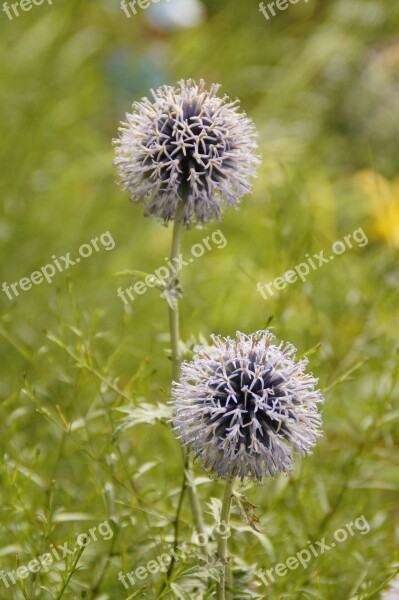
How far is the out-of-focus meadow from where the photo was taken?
3.19 feet

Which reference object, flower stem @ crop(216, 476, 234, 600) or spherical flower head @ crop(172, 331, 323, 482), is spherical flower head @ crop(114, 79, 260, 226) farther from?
flower stem @ crop(216, 476, 234, 600)

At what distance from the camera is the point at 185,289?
1.59 m

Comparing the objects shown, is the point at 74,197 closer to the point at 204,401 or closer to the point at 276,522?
the point at 276,522

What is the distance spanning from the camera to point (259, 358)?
0.74 m

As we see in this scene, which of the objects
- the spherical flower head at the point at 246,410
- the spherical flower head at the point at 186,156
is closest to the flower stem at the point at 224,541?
the spherical flower head at the point at 246,410

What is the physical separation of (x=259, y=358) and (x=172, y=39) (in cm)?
326

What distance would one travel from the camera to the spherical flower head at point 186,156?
2.74 ft

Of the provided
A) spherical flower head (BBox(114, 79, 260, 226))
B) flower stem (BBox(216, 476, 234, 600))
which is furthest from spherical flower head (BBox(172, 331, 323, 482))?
spherical flower head (BBox(114, 79, 260, 226))

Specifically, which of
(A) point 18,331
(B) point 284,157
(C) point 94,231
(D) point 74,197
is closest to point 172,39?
(B) point 284,157

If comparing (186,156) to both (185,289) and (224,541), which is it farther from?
(185,289)

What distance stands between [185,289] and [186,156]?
75 cm

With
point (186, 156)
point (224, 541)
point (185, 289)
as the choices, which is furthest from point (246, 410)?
point (185, 289)

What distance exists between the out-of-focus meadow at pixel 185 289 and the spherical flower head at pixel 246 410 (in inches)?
4.4

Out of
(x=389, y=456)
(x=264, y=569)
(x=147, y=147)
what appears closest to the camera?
(x=147, y=147)
